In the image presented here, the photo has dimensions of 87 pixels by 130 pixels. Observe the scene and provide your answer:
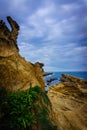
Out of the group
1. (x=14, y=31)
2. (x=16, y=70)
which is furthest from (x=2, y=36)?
(x=16, y=70)

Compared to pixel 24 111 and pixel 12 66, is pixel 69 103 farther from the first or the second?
pixel 24 111

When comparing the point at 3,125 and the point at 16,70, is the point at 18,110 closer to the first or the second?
the point at 3,125

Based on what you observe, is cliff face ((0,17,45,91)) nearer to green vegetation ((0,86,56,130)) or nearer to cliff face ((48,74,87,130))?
green vegetation ((0,86,56,130))

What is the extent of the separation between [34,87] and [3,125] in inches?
101

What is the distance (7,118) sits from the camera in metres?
12.1

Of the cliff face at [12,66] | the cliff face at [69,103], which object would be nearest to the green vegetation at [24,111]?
the cliff face at [12,66]

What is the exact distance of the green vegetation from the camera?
1188cm

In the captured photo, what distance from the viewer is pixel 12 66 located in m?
13.5

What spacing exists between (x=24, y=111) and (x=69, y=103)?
20.3 ft

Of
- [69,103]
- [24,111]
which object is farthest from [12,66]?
[69,103]

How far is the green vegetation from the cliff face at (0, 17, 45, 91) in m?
0.64

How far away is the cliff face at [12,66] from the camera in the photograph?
13.2 meters

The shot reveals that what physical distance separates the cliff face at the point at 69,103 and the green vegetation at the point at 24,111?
1.07 metres

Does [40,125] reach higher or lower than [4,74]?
lower
